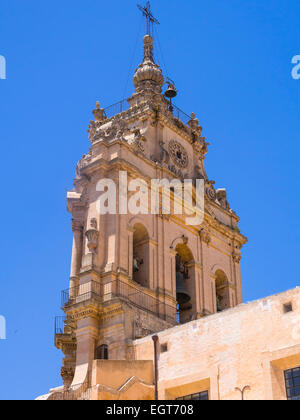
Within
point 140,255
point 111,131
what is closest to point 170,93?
point 111,131

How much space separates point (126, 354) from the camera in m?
25.1

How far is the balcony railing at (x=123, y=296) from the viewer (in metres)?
26.7

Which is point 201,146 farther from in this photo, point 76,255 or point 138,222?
point 76,255

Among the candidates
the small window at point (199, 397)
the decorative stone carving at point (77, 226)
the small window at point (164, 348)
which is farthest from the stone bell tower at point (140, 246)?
the small window at point (199, 397)

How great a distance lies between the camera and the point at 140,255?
29672mm

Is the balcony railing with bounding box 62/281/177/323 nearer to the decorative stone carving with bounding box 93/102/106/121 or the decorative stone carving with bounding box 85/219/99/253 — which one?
the decorative stone carving with bounding box 85/219/99/253

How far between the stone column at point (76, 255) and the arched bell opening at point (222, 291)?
646cm

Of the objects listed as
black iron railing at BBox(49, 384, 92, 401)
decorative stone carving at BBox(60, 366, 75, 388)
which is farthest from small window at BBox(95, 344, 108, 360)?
decorative stone carving at BBox(60, 366, 75, 388)

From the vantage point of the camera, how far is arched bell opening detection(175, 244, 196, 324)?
30.5 meters

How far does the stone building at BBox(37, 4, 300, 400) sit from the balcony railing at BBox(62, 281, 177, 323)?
0.05 meters

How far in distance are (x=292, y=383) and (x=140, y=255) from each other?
1055 cm
